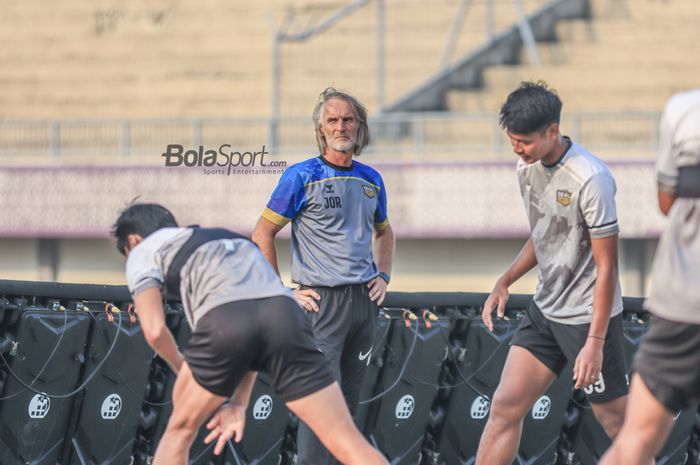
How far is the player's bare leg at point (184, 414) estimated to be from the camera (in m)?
4.65

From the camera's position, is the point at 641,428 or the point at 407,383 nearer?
the point at 641,428

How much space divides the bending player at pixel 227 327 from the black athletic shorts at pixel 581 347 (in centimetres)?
108

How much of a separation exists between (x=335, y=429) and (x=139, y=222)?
0.95 m

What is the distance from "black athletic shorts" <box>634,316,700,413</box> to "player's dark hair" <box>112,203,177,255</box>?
5.43 feet

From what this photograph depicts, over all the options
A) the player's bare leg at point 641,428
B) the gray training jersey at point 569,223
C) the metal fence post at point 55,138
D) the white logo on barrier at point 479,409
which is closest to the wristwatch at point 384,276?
the gray training jersey at point 569,223

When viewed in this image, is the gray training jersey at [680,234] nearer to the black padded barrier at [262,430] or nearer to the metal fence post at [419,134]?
the black padded barrier at [262,430]

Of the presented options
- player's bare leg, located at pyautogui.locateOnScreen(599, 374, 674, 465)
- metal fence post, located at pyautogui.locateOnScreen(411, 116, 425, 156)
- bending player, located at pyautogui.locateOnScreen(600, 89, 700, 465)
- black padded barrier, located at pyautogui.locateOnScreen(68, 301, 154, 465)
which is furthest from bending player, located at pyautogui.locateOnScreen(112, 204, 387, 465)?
metal fence post, located at pyautogui.locateOnScreen(411, 116, 425, 156)

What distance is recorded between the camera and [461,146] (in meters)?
15.0

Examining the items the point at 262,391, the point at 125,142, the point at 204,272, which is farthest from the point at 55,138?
the point at 204,272

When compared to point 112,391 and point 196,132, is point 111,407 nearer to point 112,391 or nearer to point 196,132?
point 112,391

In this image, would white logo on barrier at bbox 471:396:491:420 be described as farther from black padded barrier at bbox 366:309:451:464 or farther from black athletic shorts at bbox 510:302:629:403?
black athletic shorts at bbox 510:302:629:403

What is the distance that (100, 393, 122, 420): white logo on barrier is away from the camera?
247 inches

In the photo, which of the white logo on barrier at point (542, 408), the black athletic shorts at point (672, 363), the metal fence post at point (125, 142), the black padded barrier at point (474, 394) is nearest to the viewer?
the black athletic shorts at point (672, 363)

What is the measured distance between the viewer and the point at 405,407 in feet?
22.6
